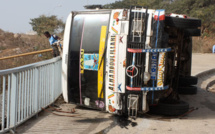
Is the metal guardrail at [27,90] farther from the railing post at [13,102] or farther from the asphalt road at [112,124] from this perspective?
the asphalt road at [112,124]

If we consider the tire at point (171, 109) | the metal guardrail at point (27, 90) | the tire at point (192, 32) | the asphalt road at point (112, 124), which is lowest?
the asphalt road at point (112, 124)

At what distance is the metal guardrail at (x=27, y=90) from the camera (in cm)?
435

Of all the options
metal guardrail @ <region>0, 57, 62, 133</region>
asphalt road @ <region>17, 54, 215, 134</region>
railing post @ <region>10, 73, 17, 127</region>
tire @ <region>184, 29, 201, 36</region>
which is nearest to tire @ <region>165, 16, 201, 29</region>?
tire @ <region>184, 29, 201, 36</region>

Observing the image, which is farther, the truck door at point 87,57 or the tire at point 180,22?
the truck door at point 87,57

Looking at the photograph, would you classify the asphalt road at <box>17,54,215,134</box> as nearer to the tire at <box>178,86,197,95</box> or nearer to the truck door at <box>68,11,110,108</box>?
the truck door at <box>68,11,110,108</box>

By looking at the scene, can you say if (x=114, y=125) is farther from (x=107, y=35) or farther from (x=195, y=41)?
(x=195, y=41)

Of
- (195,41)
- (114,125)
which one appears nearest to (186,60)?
(114,125)

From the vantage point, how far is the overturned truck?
4.73 m

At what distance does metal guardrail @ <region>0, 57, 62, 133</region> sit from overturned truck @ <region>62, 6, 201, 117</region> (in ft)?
1.71

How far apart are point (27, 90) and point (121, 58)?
6.20ft

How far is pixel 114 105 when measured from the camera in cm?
503

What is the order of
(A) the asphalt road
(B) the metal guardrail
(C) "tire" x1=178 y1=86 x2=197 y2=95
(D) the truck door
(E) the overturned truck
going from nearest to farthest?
(B) the metal guardrail
(A) the asphalt road
(E) the overturned truck
(D) the truck door
(C) "tire" x1=178 y1=86 x2=197 y2=95

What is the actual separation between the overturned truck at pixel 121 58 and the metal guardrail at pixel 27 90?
20.5 inches

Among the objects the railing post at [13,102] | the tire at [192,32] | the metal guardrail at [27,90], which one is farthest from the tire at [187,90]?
the railing post at [13,102]
